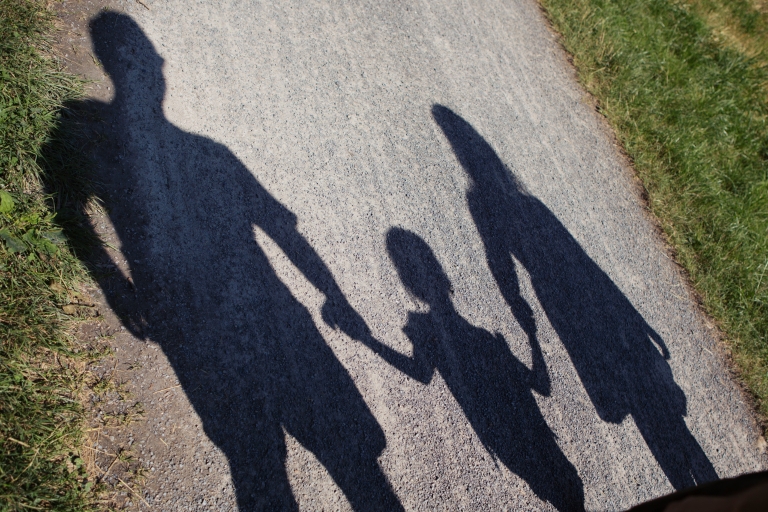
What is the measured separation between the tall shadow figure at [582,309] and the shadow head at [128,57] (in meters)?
2.59

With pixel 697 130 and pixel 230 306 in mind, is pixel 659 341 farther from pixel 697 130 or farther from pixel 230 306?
pixel 230 306

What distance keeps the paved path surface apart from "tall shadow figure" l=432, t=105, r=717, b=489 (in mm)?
22

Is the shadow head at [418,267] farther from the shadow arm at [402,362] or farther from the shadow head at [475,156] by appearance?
the shadow head at [475,156]

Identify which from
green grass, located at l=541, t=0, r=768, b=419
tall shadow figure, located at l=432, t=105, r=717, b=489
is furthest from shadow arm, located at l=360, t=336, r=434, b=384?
green grass, located at l=541, t=0, r=768, b=419

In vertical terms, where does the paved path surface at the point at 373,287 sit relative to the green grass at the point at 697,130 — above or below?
below

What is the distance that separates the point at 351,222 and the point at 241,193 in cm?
88

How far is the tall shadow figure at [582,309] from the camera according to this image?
4.00 metres

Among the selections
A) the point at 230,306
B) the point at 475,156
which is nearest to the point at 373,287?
the point at 230,306

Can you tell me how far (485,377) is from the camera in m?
3.69

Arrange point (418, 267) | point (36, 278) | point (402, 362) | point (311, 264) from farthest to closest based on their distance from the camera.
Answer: point (418, 267) → point (311, 264) → point (402, 362) → point (36, 278)

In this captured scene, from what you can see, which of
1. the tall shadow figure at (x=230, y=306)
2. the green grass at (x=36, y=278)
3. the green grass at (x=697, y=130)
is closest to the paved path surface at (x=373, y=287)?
the tall shadow figure at (x=230, y=306)

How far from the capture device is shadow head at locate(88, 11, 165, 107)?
3.90m

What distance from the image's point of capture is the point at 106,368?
291 centimetres

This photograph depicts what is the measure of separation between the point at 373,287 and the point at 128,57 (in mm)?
2754
